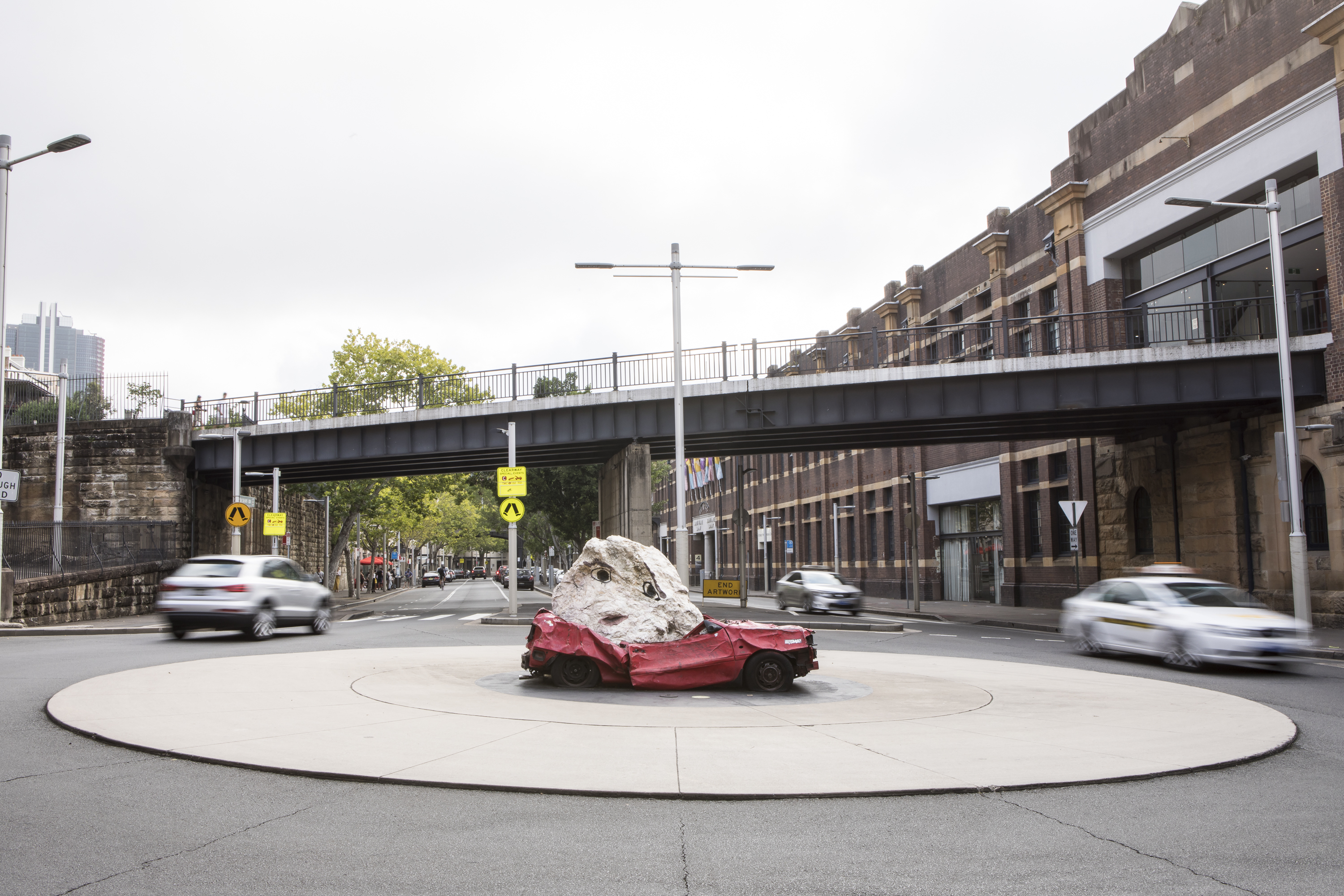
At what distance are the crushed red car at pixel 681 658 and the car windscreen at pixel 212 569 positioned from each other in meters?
9.81

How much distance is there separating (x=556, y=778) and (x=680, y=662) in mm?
4933

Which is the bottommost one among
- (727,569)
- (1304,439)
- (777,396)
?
(727,569)

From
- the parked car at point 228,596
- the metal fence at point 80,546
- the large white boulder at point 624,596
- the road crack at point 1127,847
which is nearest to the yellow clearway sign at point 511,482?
the parked car at point 228,596

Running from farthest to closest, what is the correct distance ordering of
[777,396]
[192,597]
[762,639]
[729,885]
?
[777,396], [192,597], [762,639], [729,885]

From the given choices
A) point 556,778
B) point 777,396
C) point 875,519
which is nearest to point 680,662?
point 556,778

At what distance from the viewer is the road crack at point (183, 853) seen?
191 inches

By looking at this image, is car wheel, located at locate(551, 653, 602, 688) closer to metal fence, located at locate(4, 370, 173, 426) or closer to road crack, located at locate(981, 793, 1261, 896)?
road crack, located at locate(981, 793, 1261, 896)

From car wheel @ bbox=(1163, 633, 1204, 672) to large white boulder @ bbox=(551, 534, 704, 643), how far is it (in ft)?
25.1

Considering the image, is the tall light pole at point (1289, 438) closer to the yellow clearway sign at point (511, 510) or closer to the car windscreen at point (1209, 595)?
the car windscreen at point (1209, 595)

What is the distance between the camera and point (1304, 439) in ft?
84.6

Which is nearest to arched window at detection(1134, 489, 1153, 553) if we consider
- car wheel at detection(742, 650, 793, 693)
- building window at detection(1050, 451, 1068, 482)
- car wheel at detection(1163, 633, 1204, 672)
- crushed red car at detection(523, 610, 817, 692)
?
building window at detection(1050, 451, 1068, 482)

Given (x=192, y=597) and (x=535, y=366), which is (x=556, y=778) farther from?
(x=535, y=366)

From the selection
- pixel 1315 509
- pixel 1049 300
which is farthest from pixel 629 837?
pixel 1049 300

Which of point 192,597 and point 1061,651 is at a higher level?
point 192,597
